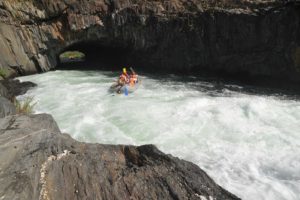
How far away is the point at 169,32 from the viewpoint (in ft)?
61.9

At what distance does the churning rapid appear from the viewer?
7.41 metres

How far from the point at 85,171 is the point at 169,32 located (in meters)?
14.7

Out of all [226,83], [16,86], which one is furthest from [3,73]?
[226,83]

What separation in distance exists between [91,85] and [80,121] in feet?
18.2

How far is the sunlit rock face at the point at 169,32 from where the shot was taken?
16.5m

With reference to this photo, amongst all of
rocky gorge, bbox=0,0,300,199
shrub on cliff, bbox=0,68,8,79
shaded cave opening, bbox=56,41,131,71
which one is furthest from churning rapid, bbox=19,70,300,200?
shaded cave opening, bbox=56,41,131,71

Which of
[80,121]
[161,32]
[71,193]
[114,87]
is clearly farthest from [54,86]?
[71,193]

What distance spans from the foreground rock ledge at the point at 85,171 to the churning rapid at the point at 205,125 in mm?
1751

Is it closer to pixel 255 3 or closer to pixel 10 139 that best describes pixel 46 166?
pixel 10 139

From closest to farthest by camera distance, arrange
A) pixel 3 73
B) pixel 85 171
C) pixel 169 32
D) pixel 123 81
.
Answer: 1. pixel 85 171
2. pixel 123 81
3. pixel 3 73
4. pixel 169 32

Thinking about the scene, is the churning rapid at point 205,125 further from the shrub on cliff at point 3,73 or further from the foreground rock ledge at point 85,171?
the shrub on cliff at point 3,73

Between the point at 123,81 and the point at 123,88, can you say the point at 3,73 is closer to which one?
the point at 123,81

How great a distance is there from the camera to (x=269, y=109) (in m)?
11.7

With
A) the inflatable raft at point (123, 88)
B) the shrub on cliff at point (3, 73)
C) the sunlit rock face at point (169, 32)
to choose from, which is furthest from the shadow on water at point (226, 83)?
the shrub on cliff at point (3, 73)
